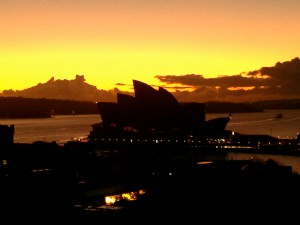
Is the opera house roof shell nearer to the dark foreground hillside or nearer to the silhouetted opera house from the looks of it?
the silhouetted opera house

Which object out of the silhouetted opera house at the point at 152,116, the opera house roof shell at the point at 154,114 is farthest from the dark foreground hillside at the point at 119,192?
the opera house roof shell at the point at 154,114

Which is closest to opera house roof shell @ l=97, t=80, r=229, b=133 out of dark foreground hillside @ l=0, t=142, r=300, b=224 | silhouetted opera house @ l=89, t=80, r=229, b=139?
silhouetted opera house @ l=89, t=80, r=229, b=139

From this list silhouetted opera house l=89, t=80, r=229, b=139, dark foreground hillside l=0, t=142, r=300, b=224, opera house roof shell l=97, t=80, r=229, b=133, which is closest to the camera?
dark foreground hillside l=0, t=142, r=300, b=224

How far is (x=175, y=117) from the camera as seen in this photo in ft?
270

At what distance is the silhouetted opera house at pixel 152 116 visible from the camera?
3108 inches

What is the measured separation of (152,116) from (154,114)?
→ 597 millimetres

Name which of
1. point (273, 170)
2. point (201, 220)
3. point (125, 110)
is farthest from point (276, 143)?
point (201, 220)

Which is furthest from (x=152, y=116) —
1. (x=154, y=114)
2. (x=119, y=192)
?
(x=119, y=192)

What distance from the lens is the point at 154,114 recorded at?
3189 inches

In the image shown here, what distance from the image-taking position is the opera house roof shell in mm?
79375

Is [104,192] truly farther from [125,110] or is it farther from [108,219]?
[125,110]

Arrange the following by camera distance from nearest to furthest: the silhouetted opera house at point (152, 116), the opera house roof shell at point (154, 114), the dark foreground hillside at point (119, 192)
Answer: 1. the dark foreground hillside at point (119, 192)
2. the silhouetted opera house at point (152, 116)
3. the opera house roof shell at point (154, 114)

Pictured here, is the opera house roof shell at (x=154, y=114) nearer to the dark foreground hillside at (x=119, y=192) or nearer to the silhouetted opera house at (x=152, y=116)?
the silhouetted opera house at (x=152, y=116)

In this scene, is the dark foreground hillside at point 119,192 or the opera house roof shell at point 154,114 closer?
the dark foreground hillside at point 119,192
